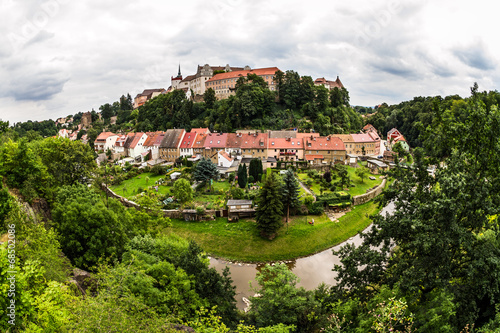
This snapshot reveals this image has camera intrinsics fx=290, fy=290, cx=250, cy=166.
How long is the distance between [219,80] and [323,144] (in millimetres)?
46984

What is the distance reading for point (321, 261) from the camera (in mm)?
27250

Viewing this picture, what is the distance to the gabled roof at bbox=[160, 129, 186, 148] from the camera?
5662cm

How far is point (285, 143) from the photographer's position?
5269 centimetres

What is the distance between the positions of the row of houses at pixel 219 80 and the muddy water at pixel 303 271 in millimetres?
59218

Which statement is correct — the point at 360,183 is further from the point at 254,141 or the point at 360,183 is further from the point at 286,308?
the point at 286,308

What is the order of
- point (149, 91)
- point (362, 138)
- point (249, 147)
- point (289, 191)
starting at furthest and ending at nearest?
point (149, 91), point (362, 138), point (249, 147), point (289, 191)

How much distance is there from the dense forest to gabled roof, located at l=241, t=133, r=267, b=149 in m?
35.7

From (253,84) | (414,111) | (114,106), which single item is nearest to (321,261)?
(253,84)

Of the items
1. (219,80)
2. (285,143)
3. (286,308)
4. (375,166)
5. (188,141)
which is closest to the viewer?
(286,308)

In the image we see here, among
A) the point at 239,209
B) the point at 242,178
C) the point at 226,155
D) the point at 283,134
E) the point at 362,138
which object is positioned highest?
the point at 283,134

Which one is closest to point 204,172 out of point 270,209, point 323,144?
point 270,209

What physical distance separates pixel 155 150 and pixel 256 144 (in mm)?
21757

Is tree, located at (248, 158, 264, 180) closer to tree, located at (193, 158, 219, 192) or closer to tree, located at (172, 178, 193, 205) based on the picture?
tree, located at (193, 158, 219, 192)

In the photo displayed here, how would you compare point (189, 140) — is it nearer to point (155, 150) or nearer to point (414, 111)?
point (155, 150)
